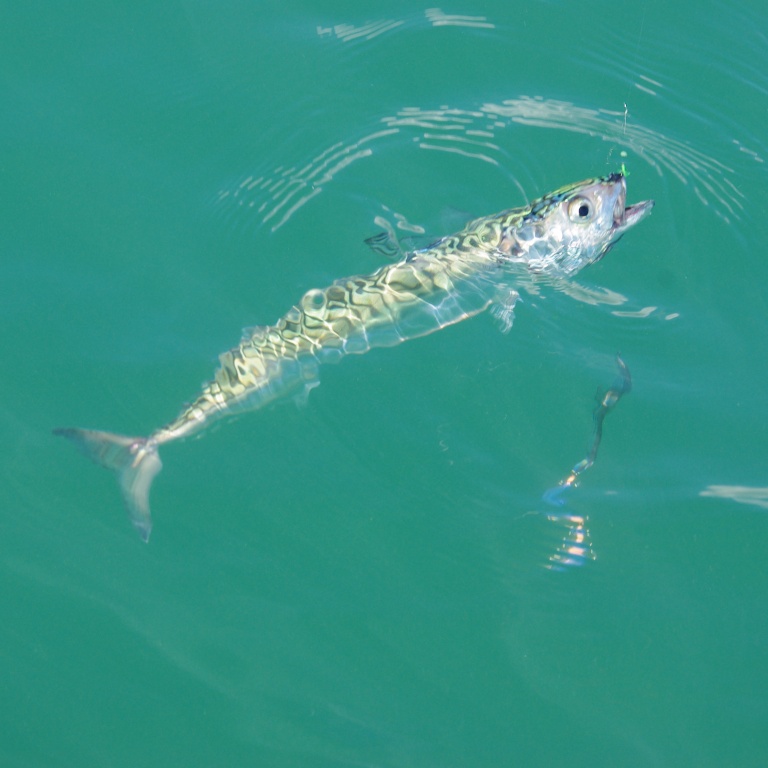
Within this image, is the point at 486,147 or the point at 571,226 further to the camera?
the point at 486,147

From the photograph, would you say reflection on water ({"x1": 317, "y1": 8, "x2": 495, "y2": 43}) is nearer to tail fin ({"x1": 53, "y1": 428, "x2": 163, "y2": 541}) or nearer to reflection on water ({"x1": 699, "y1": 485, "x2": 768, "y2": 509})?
tail fin ({"x1": 53, "y1": 428, "x2": 163, "y2": 541})

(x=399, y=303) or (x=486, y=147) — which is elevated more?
(x=486, y=147)

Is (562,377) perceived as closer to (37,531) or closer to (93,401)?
(93,401)

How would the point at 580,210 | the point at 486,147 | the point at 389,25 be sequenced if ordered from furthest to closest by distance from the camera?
1. the point at 389,25
2. the point at 486,147
3. the point at 580,210

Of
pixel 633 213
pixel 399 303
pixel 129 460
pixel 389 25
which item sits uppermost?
pixel 389 25

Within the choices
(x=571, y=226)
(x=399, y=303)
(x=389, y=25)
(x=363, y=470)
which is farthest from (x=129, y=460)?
(x=389, y=25)

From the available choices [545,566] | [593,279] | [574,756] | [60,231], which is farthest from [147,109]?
[574,756]

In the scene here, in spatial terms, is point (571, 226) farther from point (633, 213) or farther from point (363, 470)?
point (363, 470)
